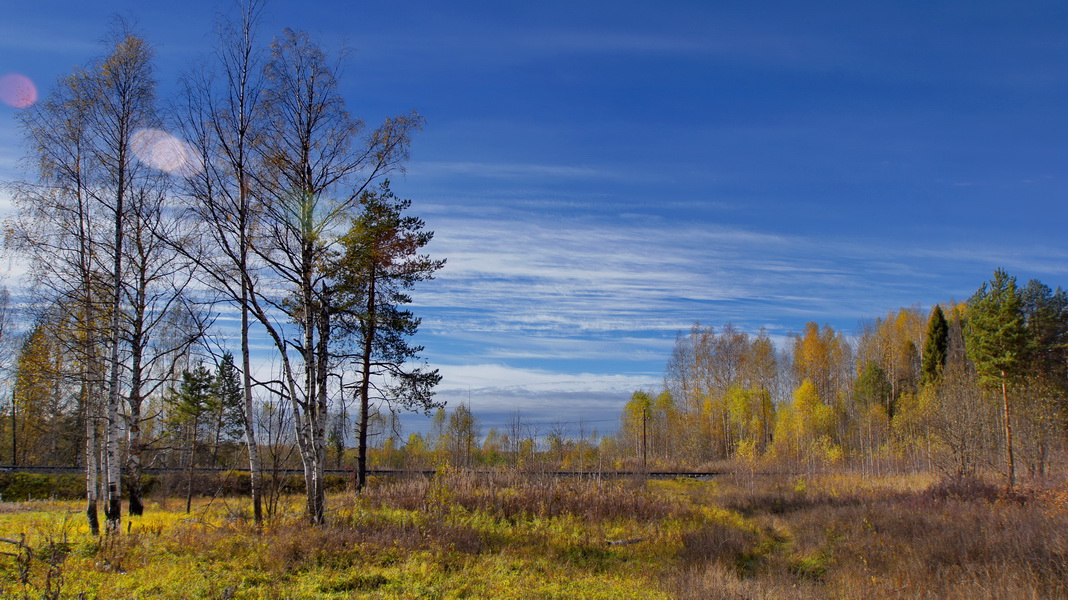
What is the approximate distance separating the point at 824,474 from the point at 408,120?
26.1 meters

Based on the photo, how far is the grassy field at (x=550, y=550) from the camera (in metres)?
7.98

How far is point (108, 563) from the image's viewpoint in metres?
8.14

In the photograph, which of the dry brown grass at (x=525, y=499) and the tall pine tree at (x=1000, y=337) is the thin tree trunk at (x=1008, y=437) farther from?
the dry brown grass at (x=525, y=499)

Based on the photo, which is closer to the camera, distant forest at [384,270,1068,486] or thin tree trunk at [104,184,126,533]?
thin tree trunk at [104,184,126,533]

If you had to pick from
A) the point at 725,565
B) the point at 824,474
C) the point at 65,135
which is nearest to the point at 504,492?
the point at 725,565

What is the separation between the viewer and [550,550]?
37.9ft

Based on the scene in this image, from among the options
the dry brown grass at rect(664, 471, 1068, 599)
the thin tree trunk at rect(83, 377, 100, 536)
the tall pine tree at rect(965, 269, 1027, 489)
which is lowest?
the dry brown grass at rect(664, 471, 1068, 599)

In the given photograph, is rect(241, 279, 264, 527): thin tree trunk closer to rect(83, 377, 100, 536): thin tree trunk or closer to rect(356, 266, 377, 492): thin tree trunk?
rect(83, 377, 100, 536): thin tree trunk

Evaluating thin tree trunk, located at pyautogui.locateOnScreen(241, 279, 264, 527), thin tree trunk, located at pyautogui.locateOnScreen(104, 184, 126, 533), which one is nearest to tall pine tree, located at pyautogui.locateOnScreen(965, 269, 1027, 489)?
thin tree trunk, located at pyautogui.locateOnScreen(241, 279, 264, 527)

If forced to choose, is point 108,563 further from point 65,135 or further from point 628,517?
point 628,517

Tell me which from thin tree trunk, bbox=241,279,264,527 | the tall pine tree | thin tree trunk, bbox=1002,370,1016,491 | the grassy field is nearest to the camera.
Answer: the grassy field

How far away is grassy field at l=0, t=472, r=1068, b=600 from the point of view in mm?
7984

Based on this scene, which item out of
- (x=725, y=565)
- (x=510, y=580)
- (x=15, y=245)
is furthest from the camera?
(x=15, y=245)

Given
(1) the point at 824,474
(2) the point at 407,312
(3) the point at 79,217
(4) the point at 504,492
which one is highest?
(3) the point at 79,217
